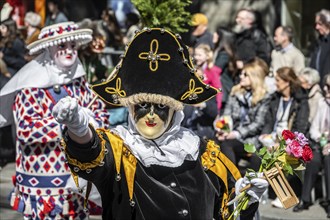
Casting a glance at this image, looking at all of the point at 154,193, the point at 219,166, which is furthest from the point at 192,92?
the point at 154,193

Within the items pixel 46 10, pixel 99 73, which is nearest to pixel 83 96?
pixel 99 73

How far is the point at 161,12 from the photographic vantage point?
8.11 meters

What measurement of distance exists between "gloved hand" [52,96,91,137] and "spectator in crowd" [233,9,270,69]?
7.46 meters

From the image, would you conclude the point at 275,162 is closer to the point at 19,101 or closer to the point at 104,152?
the point at 104,152

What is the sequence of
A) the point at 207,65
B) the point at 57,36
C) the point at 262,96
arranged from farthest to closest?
the point at 207,65 < the point at 262,96 < the point at 57,36

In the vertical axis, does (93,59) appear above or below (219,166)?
above

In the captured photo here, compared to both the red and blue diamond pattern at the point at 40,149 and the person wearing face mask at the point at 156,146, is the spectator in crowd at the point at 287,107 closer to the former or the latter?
the red and blue diamond pattern at the point at 40,149

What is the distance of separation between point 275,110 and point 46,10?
7.74m

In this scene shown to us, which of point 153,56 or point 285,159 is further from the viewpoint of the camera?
point 285,159

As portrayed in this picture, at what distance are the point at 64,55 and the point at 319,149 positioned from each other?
369 centimetres

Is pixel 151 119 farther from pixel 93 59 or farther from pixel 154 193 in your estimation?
pixel 93 59

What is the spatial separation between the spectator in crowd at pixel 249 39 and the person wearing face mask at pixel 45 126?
488 cm

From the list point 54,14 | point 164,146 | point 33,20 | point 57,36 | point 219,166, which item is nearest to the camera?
point 164,146

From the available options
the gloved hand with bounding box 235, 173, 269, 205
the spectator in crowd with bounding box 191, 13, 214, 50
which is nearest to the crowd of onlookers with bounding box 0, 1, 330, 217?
the spectator in crowd with bounding box 191, 13, 214, 50
